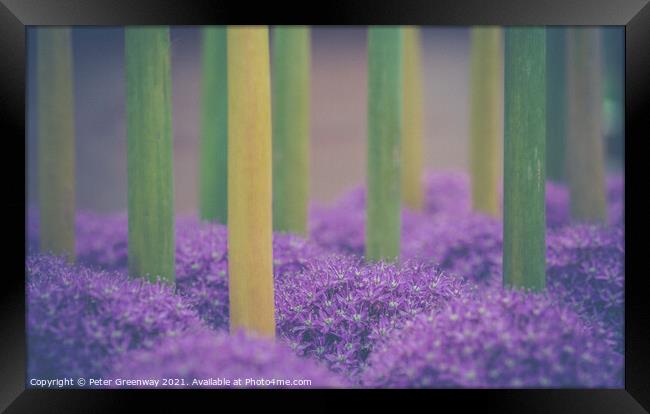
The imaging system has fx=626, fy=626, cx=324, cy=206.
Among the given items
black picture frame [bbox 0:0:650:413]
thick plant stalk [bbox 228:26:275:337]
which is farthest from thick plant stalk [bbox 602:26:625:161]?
thick plant stalk [bbox 228:26:275:337]

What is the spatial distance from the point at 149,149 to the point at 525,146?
6.74 feet

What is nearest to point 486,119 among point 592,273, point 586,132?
point 586,132

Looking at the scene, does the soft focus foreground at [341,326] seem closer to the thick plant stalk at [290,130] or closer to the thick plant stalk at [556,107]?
the thick plant stalk at [290,130]

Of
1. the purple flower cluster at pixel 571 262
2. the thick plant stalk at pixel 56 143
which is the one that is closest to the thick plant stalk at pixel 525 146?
the purple flower cluster at pixel 571 262

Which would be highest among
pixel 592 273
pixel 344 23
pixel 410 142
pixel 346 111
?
pixel 346 111

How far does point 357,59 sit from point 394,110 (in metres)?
4.09

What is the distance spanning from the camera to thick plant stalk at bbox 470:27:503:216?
5.61 meters

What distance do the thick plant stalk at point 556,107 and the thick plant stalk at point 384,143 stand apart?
60.1 inches

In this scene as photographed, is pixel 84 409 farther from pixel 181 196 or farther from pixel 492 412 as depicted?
pixel 181 196

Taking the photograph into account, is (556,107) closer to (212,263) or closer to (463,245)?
(463,245)

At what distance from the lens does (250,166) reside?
10.6 feet

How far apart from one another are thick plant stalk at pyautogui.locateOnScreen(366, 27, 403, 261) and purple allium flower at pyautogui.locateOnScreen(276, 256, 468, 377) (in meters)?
0.42

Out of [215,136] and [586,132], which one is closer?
[586,132]

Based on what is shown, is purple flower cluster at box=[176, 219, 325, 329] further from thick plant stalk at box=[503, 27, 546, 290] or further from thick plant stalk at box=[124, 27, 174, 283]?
thick plant stalk at box=[503, 27, 546, 290]
